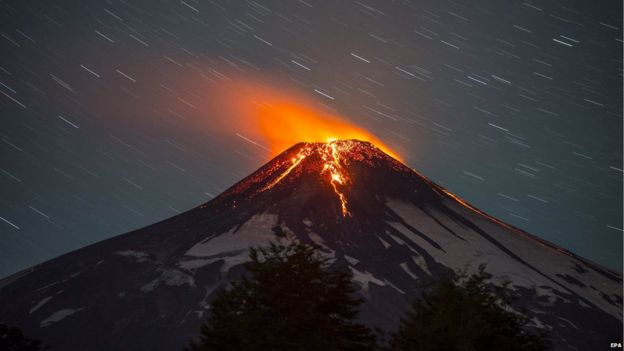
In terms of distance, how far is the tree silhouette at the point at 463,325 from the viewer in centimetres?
1734

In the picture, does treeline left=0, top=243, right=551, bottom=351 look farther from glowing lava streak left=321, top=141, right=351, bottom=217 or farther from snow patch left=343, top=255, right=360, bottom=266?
glowing lava streak left=321, top=141, right=351, bottom=217

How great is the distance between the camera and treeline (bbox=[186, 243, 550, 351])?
1700 cm

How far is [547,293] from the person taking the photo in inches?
5866

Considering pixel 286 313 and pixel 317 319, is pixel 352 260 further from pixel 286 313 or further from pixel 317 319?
pixel 286 313

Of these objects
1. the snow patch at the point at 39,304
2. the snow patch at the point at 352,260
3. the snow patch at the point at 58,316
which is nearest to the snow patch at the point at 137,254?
the snow patch at the point at 58,316

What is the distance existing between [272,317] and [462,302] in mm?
5318

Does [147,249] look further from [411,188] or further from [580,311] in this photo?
[580,311]

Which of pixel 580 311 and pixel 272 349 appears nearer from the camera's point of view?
pixel 272 349

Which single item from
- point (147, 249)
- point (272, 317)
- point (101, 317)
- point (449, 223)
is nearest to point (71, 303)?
point (101, 317)

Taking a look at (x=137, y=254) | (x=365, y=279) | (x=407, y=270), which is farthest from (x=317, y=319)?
(x=137, y=254)

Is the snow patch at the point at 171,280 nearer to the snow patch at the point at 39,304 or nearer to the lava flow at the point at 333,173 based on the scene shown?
the snow patch at the point at 39,304

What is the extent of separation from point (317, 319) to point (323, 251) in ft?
360

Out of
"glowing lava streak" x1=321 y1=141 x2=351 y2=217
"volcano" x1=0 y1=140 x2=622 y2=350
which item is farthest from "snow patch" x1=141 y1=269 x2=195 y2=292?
"glowing lava streak" x1=321 y1=141 x2=351 y2=217

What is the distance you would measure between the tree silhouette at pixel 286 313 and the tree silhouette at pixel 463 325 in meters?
1.77
